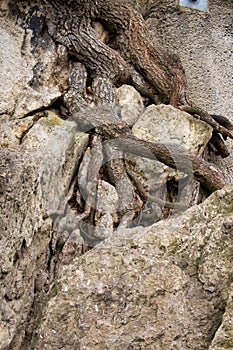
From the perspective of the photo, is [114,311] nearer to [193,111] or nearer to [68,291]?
[68,291]

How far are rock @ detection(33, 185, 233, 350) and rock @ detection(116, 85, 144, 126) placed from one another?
173cm

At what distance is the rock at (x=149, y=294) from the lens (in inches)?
58.0

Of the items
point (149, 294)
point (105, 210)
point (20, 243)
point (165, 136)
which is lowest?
point (105, 210)

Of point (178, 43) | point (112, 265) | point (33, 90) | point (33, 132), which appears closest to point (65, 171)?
point (33, 132)

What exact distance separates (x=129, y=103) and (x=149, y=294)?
2033 millimetres

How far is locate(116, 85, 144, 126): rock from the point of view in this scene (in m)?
3.32

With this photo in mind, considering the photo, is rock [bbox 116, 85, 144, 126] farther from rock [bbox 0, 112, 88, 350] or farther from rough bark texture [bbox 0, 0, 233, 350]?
rock [bbox 0, 112, 88, 350]

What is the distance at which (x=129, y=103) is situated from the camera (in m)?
3.43

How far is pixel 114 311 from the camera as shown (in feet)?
4.96

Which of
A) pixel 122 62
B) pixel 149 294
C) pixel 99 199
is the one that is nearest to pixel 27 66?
pixel 122 62

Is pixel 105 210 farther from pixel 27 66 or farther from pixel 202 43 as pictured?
pixel 202 43

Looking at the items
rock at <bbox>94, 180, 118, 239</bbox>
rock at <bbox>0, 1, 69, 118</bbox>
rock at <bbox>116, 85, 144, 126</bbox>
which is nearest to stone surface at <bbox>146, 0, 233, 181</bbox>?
rock at <bbox>116, 85, 144, 126</bbox>

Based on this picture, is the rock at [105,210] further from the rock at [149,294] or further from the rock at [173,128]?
the rock at [149,294]

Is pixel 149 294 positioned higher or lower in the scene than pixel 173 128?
higher
